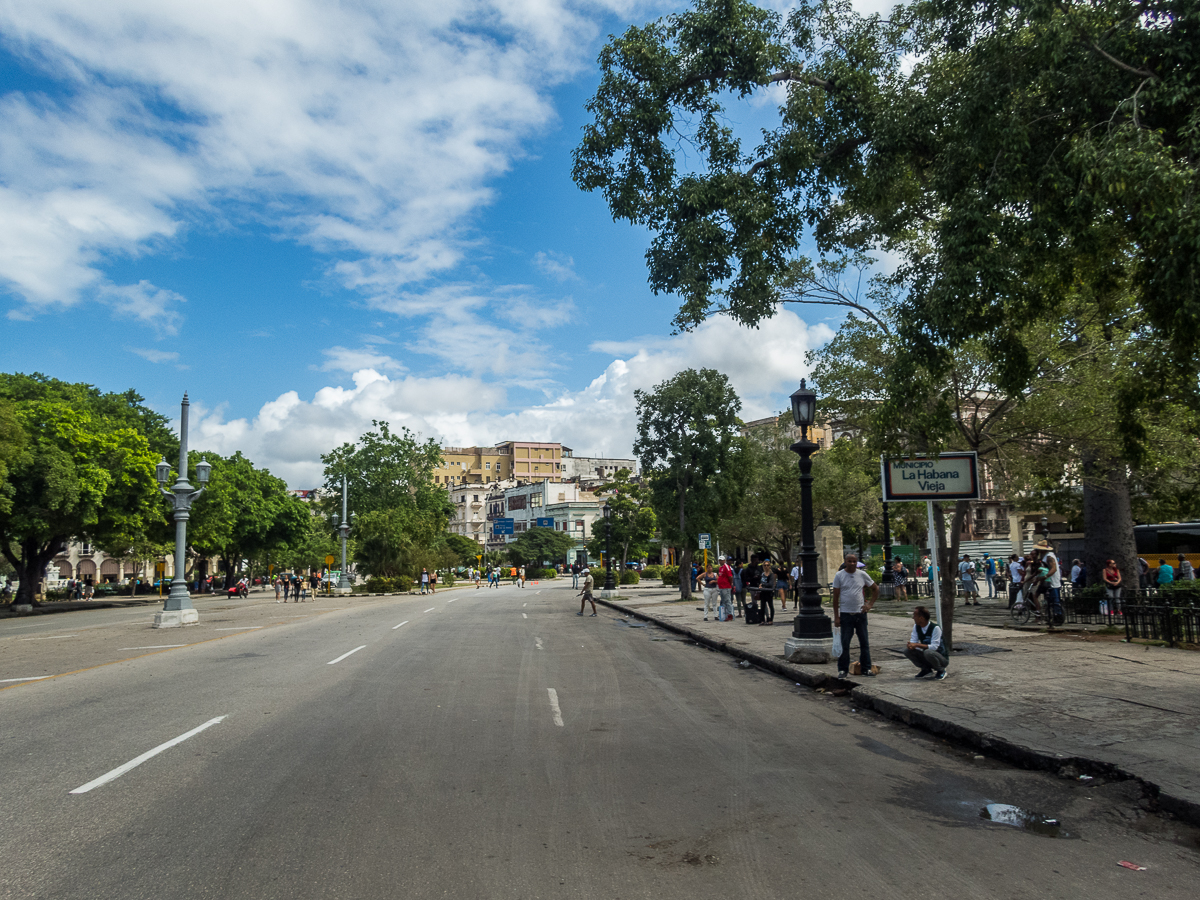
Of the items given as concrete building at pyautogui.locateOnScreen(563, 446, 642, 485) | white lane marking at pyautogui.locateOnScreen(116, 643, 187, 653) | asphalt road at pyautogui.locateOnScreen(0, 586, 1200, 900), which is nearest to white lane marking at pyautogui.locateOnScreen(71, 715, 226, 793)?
asphalt road at pyautogui.locateOnScreen(0, 586, 1200, 900)

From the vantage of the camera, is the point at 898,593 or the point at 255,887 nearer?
the point at 255,887

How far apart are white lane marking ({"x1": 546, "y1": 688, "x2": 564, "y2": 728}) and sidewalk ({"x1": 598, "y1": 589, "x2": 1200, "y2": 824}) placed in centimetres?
383

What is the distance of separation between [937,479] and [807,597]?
2885 millimetres

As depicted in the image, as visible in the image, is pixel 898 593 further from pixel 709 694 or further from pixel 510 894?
pixel 510 894

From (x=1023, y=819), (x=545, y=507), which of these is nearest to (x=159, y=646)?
(x=1023, y=819)

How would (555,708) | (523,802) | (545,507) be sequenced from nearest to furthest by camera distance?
(523,802) < (555,708) < (545,507)

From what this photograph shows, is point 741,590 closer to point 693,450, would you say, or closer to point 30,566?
point 693,450

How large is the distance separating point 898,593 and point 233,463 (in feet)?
186

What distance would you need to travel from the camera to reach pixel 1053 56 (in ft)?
23.5

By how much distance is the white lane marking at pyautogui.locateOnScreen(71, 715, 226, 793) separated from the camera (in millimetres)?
6148

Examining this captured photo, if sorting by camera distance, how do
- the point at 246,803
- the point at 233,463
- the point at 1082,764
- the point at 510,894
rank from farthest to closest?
the point at 233,463
the point at 1082,764
the point at 246,803
the point at 510,894

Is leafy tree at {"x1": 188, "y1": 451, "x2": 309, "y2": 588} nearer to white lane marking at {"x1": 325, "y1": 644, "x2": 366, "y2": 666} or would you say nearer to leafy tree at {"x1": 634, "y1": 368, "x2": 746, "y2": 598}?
leafy tree at {"x1": 634, "y1": 368, "x2": 746, "y2": 598}

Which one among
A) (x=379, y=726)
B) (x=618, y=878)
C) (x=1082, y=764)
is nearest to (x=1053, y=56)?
(x=1082, y=764)

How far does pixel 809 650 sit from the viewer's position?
13633 mm
